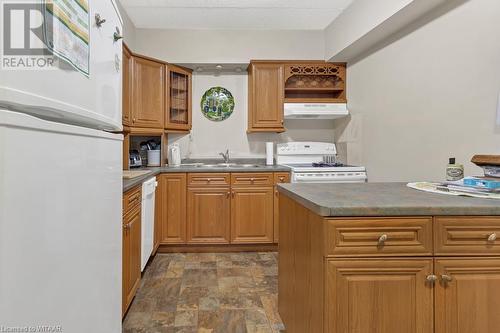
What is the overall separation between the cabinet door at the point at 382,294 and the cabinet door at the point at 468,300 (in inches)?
1.9

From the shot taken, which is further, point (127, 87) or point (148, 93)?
point (148, 93)

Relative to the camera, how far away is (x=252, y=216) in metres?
3.64

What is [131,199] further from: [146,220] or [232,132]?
[232,132]

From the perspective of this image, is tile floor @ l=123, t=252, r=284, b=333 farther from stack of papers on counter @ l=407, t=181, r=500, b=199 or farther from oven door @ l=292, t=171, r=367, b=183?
stack of papers on counter @ l=407, t=181, r=500, b=199

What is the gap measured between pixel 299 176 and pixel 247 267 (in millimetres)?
1063

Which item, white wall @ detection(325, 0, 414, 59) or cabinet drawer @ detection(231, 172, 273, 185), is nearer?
white wall @ detection(325, 0, 414, 59)

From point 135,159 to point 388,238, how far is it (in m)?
3.16

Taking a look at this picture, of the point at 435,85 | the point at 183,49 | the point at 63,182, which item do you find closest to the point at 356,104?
the point at 435,85

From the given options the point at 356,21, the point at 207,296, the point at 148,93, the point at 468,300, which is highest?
the point at 356,21

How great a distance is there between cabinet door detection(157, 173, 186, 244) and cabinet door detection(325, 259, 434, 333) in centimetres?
261

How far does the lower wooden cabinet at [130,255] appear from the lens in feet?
6.52

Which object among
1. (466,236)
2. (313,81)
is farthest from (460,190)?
(313,81)

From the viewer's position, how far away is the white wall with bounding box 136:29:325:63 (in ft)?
12.7

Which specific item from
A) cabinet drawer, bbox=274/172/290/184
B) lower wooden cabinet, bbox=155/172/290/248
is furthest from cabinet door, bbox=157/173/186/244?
cabinet drawer, bbox=274/172/290/184
